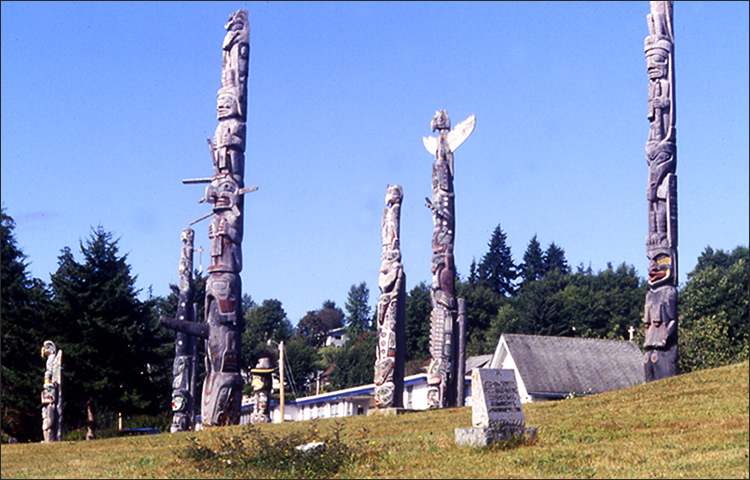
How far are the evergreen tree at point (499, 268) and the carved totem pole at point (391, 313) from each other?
202ft

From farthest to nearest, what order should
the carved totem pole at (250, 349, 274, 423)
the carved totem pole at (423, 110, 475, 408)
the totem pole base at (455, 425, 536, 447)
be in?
the carved totem pole at (250, 349, 274, 423)
the carved totem pole at (423, 110, 475, 408)
the totem pole base at (455, 425, 536, 447)

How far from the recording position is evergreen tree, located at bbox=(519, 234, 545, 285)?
8975 cm

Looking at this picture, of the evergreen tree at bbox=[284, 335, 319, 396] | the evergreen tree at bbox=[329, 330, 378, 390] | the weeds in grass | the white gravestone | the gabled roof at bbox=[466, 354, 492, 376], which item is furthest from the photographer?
the evergreen tree at bbox=[284, 335, 319, 396]

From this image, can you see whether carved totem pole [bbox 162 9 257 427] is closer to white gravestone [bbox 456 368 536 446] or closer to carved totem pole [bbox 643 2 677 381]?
white gravestone [bbox 456 368 536 446]

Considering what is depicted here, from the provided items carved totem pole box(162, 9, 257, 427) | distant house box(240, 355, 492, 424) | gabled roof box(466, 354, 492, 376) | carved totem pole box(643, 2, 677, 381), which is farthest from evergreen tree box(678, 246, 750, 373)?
carved totem pole box(162, 9, 257, 427)

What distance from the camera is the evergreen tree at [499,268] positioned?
290 ft

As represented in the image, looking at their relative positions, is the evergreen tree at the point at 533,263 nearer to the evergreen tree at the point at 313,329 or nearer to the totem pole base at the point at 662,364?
the evergreen tree at the point at 313,329

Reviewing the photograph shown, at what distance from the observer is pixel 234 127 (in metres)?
22.4

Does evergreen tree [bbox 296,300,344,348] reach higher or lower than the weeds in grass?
higher

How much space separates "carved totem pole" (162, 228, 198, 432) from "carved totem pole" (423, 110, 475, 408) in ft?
31.6

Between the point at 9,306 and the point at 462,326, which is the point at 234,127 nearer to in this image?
the point at 462,326

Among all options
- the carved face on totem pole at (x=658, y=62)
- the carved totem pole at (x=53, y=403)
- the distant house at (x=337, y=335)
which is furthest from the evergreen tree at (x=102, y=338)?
the distant house at (x=337, y=335)

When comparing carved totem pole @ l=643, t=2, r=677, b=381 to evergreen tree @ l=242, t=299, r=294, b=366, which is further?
evergreen tree @ l=242, t=299, r=294, b=366

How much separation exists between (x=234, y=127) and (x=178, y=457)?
1105cm
